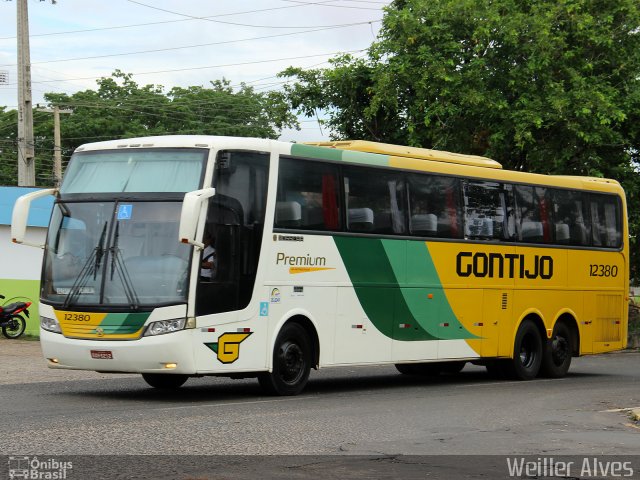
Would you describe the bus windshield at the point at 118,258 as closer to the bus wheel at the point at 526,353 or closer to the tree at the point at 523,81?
the bus wheel at the point at 526,353

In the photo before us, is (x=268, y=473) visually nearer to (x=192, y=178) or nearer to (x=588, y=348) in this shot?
(x=192, y=178)

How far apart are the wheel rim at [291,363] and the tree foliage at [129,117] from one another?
54.6m

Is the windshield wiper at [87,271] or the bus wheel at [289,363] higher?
the windshield wiper at [87,271]

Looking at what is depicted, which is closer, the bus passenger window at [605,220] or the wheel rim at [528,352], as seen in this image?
the wheel rim at [528,352]

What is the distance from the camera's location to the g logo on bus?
15.0 meters

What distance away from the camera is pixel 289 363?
639 inches

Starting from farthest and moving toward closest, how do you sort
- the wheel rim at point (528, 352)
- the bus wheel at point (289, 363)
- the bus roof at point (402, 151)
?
1. the wheel rim at point (528, 352)
2. the bus roof at point (402, 151)
3. the bus wheel at point (289, 363)

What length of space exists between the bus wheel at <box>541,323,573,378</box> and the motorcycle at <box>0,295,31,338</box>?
1275 cm

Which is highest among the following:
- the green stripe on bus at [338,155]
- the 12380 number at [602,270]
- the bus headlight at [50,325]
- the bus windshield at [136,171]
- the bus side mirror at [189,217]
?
the green stripe on bus at [338,155]

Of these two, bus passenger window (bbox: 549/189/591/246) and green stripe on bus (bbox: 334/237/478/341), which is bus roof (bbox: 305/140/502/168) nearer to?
green stripe on bus (bbox: 334/237/478/341)

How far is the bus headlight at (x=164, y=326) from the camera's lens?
14.5 m

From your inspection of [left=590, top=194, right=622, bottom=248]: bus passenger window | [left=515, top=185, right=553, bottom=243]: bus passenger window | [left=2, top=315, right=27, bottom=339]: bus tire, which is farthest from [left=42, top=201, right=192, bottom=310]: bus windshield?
[left=2, top=315, right=27, bottom=339]: bus tire

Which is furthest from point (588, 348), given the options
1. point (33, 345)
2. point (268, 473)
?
point (268, 473)

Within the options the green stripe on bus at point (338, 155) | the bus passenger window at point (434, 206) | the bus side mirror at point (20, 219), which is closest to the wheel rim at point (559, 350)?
the bus passenger window at point (434, 206)
